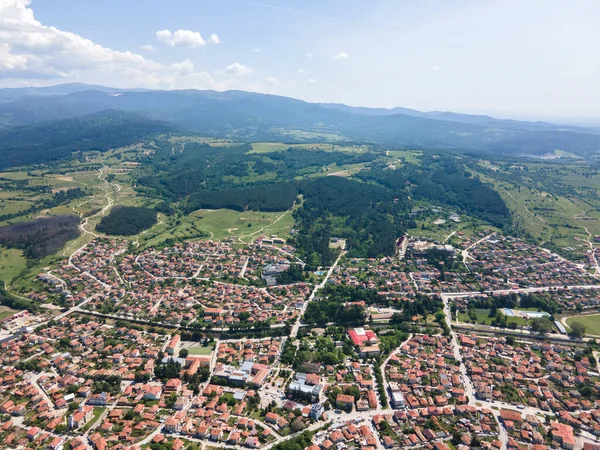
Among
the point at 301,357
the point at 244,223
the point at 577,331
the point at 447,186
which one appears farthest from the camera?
the point at 447,186

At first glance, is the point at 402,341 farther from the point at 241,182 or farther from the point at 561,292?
the point at 241,182

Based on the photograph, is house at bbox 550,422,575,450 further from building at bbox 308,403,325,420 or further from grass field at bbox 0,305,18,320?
grass field at bbox 0,305,18,320

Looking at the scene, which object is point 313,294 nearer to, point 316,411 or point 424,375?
point 424,375

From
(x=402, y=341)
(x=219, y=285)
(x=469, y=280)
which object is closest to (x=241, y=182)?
(x=219, y=285)

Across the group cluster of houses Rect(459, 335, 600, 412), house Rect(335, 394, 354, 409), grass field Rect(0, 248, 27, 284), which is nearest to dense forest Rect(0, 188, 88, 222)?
grass field Rect(0, 248, 27, 284)

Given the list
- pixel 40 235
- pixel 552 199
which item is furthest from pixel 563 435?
pixel 552 199

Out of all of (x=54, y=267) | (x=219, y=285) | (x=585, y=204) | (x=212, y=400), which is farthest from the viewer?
(x=585, y=204)
